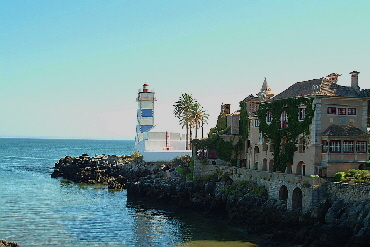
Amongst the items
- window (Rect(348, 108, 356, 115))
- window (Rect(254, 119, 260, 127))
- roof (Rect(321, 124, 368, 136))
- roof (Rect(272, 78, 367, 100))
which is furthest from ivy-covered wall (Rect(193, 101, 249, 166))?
roof (Rect(321, 124, 368, 136))

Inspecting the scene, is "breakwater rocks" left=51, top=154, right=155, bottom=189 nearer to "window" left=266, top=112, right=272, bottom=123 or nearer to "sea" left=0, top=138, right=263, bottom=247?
"sea" left=0, top=138, right=263, bottom=247

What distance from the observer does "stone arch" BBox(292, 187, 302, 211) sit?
4794cm

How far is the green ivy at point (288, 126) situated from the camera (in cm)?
5066

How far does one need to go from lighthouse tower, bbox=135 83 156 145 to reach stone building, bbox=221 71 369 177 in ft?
177

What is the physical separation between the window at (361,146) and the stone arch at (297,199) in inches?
289

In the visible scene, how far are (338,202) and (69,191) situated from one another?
46080mm

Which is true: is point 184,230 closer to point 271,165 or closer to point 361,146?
point 271,165

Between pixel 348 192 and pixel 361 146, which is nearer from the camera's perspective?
pixel 348 192

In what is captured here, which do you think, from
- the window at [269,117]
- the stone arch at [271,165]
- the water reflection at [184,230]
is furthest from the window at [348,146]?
the water reflection at [184,230]

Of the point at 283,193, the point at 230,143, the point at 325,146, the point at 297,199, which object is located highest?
the point at 230,143

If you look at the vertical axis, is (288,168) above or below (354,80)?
below

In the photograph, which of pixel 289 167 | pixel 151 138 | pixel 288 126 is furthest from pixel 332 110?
pixel 151 138

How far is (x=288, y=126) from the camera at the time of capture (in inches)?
2093

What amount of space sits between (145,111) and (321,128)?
6391 centimetres
